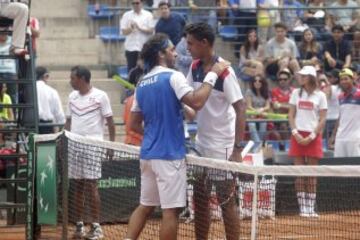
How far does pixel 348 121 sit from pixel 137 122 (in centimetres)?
717

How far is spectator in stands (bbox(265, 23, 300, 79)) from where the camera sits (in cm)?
2091

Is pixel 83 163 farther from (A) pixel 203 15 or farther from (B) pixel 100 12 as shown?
(B) pixel 100 12

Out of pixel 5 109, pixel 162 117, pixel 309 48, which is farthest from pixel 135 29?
pixel 162 117

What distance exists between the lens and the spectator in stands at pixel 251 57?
68.6ft

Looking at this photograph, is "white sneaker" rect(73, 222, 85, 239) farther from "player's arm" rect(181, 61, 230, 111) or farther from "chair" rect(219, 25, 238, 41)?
"chair" rect(219, 25, 238, 41)

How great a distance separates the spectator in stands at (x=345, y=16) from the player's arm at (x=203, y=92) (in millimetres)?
13004

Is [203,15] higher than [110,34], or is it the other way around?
[203,15]

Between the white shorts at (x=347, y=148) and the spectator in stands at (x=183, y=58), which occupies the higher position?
the spectator in stands at (x=183, y=58)

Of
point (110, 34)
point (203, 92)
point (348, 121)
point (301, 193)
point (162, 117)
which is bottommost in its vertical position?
point (301, 193)

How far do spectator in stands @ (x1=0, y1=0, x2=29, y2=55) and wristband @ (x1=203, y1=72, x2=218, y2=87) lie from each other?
4.35 m

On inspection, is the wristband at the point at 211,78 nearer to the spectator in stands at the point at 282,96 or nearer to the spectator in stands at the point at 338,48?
the spectator in stands at the point at 282,96

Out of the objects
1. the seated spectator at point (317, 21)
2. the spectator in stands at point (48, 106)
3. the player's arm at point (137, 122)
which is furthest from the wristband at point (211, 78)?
the seated spectator at point (317, 21)

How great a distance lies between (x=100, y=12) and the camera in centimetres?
2261

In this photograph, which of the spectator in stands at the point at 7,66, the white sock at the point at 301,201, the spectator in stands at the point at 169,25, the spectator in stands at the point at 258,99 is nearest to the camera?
the white sock at the point at 301,201
